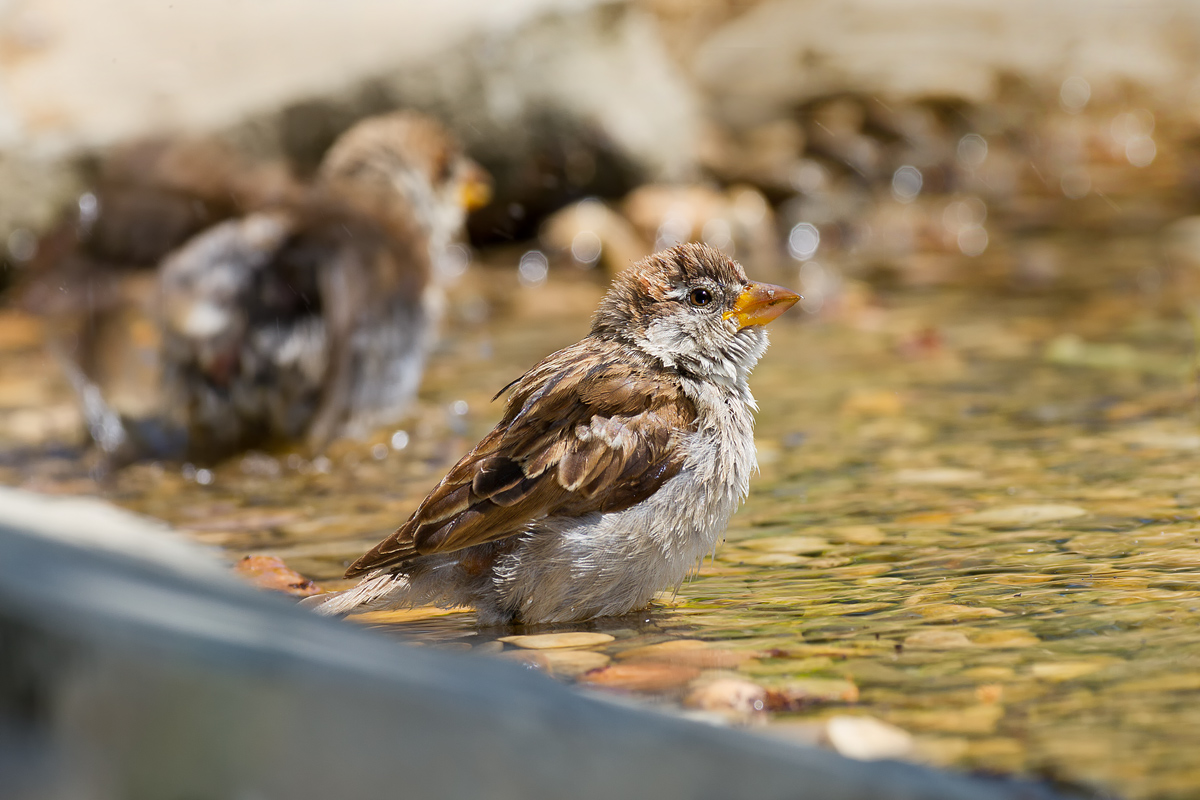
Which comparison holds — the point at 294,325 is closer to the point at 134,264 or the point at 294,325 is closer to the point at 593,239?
the point at 134,264

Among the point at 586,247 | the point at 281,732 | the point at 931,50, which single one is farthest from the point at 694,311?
the point at 931,50

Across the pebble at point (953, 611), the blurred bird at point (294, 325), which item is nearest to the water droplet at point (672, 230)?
the blurred bird at point (294, 325)

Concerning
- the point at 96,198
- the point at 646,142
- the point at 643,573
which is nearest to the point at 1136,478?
the point at 643,573

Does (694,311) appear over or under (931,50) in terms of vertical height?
under

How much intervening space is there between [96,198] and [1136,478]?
4658 millimetres

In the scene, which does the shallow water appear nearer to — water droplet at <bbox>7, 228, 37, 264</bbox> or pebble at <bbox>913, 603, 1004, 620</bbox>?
pebble at <bbox>913, 603, 1004, 620</bbox>

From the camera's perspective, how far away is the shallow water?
257 centimetres

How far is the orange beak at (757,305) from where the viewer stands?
3680 mm

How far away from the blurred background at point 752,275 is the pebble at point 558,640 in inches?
2.7

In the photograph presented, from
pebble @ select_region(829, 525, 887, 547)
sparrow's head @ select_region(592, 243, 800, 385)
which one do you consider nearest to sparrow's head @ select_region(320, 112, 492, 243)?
sparrow's head @ select_region(592, 243, 800, 385)

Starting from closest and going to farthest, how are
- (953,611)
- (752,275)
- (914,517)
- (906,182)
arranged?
(953,611) < (914,517) < (752,275) < (906,182)

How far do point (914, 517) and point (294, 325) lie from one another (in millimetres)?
2831

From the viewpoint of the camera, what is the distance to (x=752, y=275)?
28.8ft

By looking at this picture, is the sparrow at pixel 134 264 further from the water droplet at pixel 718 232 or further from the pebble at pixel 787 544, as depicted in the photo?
the water droplet at pixel 718 232
